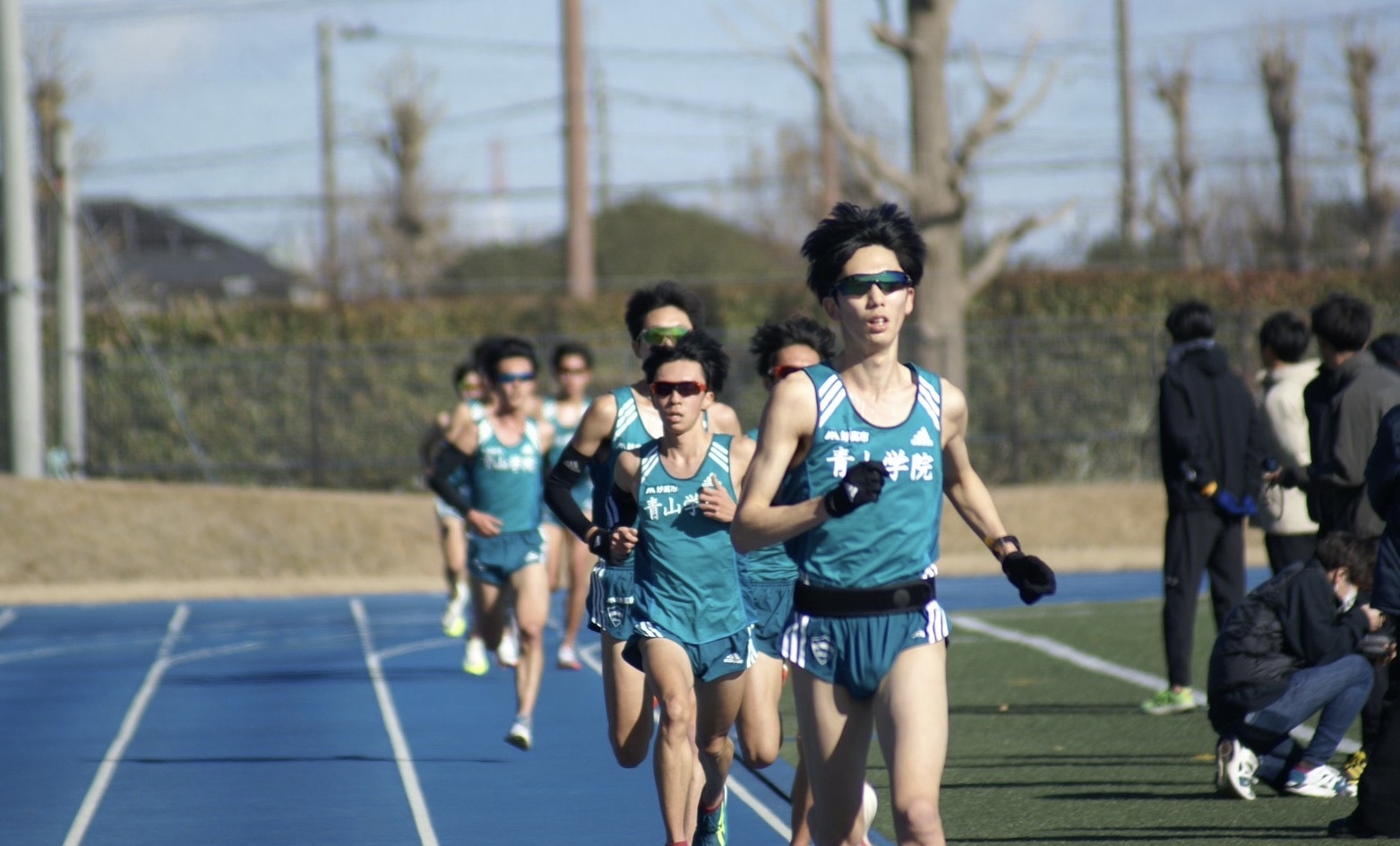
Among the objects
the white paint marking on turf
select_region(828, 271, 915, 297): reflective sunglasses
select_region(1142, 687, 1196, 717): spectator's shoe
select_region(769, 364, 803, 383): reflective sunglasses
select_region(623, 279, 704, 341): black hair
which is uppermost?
select_region(623, 279, 704, 341): black hair

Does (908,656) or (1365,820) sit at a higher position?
(908,656)

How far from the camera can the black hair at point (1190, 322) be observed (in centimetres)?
1031

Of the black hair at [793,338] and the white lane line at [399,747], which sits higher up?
the black hair at [793,338]

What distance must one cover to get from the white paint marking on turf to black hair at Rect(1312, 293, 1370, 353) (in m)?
A: 1.87

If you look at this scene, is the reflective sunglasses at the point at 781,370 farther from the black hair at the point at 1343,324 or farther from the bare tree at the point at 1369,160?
the bare tree at the point at 1369,160

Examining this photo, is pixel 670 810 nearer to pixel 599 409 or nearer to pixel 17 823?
pixel 599 409

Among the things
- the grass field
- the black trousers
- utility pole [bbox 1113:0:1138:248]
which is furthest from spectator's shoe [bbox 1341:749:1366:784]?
utility pole [bbox 1113:0:1138:248]

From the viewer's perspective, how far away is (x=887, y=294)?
17.4 ft

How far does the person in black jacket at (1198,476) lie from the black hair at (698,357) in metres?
3.93

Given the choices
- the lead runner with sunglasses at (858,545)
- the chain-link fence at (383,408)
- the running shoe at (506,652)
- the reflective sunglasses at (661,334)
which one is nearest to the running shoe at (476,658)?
the running shoe at (506,652)

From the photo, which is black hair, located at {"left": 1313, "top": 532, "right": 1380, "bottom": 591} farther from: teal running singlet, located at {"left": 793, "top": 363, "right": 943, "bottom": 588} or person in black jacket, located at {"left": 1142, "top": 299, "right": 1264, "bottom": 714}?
teal running singlet, located at {"left": 793, "top": 363, "right": 943, "bottom": 588}

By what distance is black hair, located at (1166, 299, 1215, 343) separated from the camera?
33.8ft

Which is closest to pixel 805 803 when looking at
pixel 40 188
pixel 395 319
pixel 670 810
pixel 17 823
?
pixel 670 810

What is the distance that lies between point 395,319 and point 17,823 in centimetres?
2014
